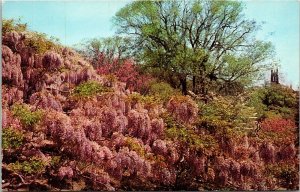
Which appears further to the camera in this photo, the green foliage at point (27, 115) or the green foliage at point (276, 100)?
the green foliage at point (276, 100)

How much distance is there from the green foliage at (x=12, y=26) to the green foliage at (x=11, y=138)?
1.43 m

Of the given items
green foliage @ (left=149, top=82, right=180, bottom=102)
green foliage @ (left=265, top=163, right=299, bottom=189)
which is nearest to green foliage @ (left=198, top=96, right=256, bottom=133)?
green foliage @ (left=149, top=82, right=180, bottom=102)

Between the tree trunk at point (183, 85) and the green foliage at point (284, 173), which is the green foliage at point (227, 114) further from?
the green foliage at point (284, 173)

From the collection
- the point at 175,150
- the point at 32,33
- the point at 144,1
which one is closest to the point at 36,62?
the point at 32,33

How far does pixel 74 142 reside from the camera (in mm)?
7492

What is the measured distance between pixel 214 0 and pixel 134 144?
2.36 m

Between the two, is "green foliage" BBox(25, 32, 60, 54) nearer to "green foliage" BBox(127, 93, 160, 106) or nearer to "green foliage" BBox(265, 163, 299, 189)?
"green foliage" BBox(127, 93, 160, 106)

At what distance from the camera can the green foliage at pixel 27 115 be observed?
7410mm

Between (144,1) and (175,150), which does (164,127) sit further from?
(144,1)

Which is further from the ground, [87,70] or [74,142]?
[87,70]

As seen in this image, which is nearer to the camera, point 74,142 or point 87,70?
point 74,142

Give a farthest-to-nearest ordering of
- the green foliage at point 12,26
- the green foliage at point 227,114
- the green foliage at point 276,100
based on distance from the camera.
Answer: the green foliage at point 276,100 < the green foliage at point 227,114 < the green foliage at point 12,26

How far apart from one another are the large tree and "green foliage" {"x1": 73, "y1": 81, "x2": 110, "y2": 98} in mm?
715

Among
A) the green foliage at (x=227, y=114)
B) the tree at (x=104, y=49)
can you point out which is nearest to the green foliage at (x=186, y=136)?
the green foliage at (x=227, y=114)
